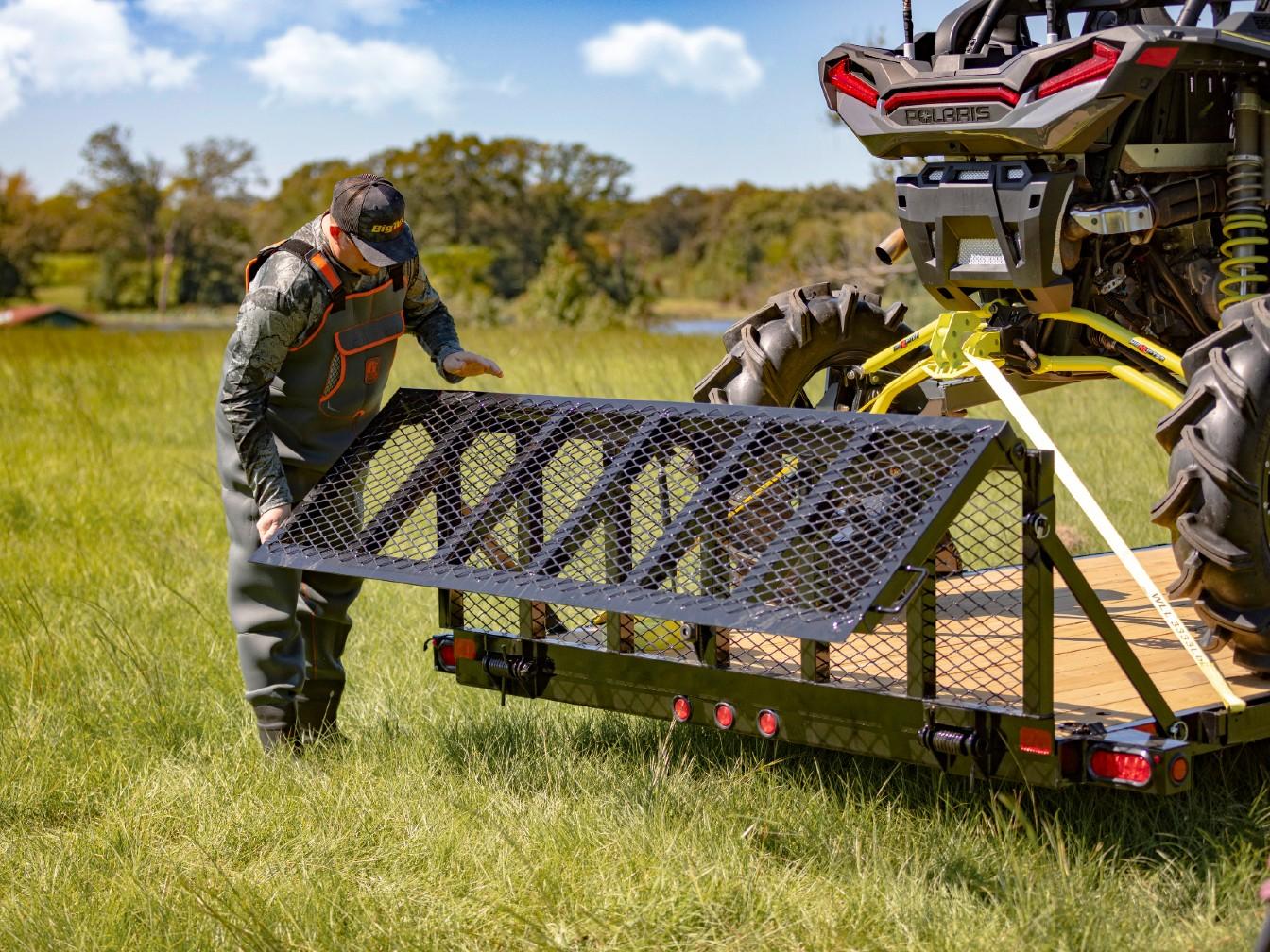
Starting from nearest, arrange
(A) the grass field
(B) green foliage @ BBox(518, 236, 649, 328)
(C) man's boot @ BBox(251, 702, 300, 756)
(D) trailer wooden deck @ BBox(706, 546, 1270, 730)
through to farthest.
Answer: (A) the grass field, (D) trailer wooden deck @ BBox(706, 546, 1270, 730), (C) man's boot @ BBox(251, 702, 300, 756), (B) green foliage @ BBox(518, 236, 649, 328)

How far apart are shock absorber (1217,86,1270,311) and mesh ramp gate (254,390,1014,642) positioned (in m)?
1.53

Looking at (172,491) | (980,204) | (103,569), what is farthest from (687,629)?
(172,491)

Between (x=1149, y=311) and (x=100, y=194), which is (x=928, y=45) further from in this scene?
(x=100, y=194)

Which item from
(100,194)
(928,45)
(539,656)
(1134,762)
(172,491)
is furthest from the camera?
(100,194)

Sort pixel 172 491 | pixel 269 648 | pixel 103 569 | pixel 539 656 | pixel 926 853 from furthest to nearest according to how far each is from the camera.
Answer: pixel 172 491 < pixel 103 569 < pixel 269 648 < pixel 539 656 < pixel 926 853

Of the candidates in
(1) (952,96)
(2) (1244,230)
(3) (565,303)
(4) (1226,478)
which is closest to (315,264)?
Result: (1) (952,96)

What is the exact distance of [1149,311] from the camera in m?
4.70

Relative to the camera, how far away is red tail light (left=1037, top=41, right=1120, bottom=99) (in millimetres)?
3896

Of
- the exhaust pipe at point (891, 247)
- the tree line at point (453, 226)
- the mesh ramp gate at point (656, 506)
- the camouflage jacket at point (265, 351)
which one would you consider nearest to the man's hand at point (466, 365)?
the mesh ramp gate at point (656, 506)

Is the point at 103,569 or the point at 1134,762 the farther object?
the point at 103,569

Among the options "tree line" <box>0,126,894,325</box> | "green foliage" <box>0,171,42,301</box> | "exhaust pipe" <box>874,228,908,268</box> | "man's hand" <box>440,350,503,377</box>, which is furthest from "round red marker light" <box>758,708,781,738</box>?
"green foliage" <box>0,171,42,301</box>

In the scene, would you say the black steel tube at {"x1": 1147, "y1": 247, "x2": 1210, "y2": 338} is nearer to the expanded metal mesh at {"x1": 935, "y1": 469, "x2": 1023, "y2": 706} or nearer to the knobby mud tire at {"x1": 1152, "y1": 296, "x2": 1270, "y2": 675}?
the expanded metal mesh at {"x1": 935, "y1": 469, "x2": 1023, "y2": 706}

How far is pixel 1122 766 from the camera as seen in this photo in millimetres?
3055

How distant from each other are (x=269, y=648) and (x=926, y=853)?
2118mm
